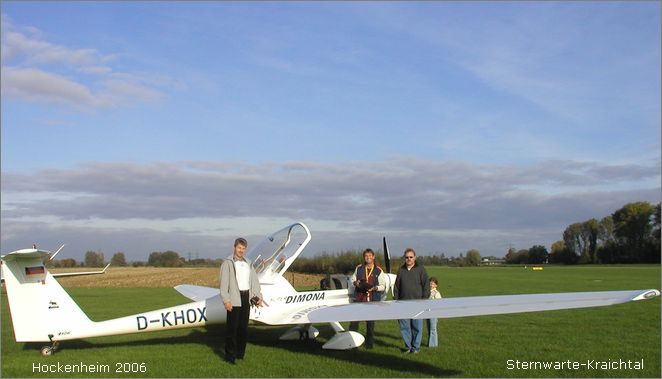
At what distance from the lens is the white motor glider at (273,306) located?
7.20m

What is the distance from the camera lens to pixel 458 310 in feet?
23.7

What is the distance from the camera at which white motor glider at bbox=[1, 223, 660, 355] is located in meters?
7.20

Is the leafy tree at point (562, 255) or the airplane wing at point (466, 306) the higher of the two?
the airplane wing at point (466, 306)

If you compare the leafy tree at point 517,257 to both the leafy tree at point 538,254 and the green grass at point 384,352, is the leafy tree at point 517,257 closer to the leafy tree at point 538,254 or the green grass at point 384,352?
the leafy tree at point 538,254

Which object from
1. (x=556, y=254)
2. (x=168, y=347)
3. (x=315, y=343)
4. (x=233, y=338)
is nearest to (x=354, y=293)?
(x=315, y=343)

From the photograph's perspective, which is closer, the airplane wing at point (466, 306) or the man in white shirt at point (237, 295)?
the airplane wing at point (466, 306)

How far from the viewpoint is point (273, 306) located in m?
9.30

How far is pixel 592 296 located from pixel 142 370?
6.15 metres

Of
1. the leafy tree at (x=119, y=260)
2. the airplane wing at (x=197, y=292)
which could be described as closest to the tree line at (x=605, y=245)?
the leafy tree at (x=119, y=260)

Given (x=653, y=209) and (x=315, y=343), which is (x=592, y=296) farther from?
(x=653, y=209)

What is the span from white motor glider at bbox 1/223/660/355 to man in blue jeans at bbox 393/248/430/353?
1.15 ft

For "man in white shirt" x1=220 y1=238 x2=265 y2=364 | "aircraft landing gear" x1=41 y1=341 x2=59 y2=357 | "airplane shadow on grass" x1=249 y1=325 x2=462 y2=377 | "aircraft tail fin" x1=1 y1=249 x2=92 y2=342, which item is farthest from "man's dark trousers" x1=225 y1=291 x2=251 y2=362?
"aircraft landing gear" x1=41 y1=341 x2=59 y2=357

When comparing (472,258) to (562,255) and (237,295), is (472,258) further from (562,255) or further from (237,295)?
(237,295)

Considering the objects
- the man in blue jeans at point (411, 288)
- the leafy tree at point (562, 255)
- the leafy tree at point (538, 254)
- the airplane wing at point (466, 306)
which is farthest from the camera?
the leafy tree at point (538, 254)
